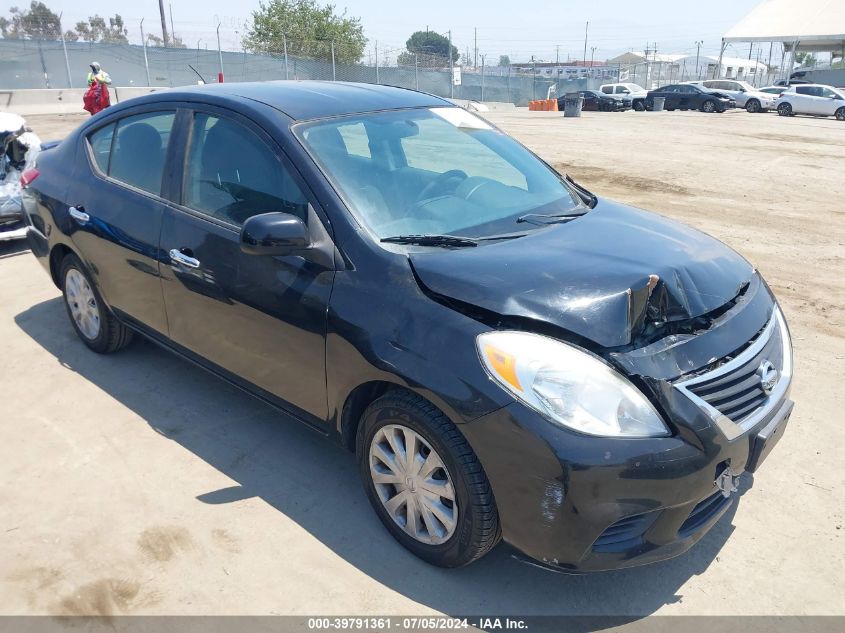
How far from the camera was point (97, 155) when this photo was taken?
14.4 ft

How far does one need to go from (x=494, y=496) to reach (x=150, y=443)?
2155 mm

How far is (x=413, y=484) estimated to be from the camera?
8.94 ft

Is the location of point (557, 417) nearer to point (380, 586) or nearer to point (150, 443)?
point (380, 586)

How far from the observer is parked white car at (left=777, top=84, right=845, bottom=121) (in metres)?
28.3

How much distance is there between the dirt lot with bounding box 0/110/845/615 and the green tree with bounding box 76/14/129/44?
Result: 2936 cm

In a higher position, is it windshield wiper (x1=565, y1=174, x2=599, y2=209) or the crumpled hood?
windshield wiper (x1=565, y1=174, x2=599, y2=209)

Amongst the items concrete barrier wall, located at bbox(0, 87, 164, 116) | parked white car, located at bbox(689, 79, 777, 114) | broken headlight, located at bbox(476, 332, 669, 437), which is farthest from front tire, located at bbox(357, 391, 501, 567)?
parked white car, located at bbox(689, 79, 777, 114)

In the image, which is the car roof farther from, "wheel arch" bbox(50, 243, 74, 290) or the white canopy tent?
the white canopy tent

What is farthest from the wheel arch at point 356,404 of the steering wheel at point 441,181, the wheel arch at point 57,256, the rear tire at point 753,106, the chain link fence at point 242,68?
the rear tire at point 753,106

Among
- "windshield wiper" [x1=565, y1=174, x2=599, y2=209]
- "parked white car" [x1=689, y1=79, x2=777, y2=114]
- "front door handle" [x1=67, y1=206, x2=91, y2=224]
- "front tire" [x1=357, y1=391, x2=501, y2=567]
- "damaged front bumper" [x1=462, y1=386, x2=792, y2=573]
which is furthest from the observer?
"parked white car" [x1=689, y1=79, x2=777, y2=114]

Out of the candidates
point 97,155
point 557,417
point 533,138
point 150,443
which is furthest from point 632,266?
point 533,138

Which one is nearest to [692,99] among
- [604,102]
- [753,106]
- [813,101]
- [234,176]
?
[753,106]

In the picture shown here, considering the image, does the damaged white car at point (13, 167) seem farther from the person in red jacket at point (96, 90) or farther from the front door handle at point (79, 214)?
the person in red jacket at point (96, 90)

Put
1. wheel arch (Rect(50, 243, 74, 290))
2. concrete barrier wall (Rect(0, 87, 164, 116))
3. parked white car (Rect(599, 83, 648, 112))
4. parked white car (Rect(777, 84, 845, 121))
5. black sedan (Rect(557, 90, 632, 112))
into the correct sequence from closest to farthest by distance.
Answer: wheel arch (Rect(50, 243, 74, 290)) < concrete barrier wall (Rect(0, 87, 164, 116)) < parked white car (Rect(777, 84, 845, 121)) < black sedan (Rect(557, 90, 632, 112)) < parked white car (Rect(599, 83, 648, 112))
